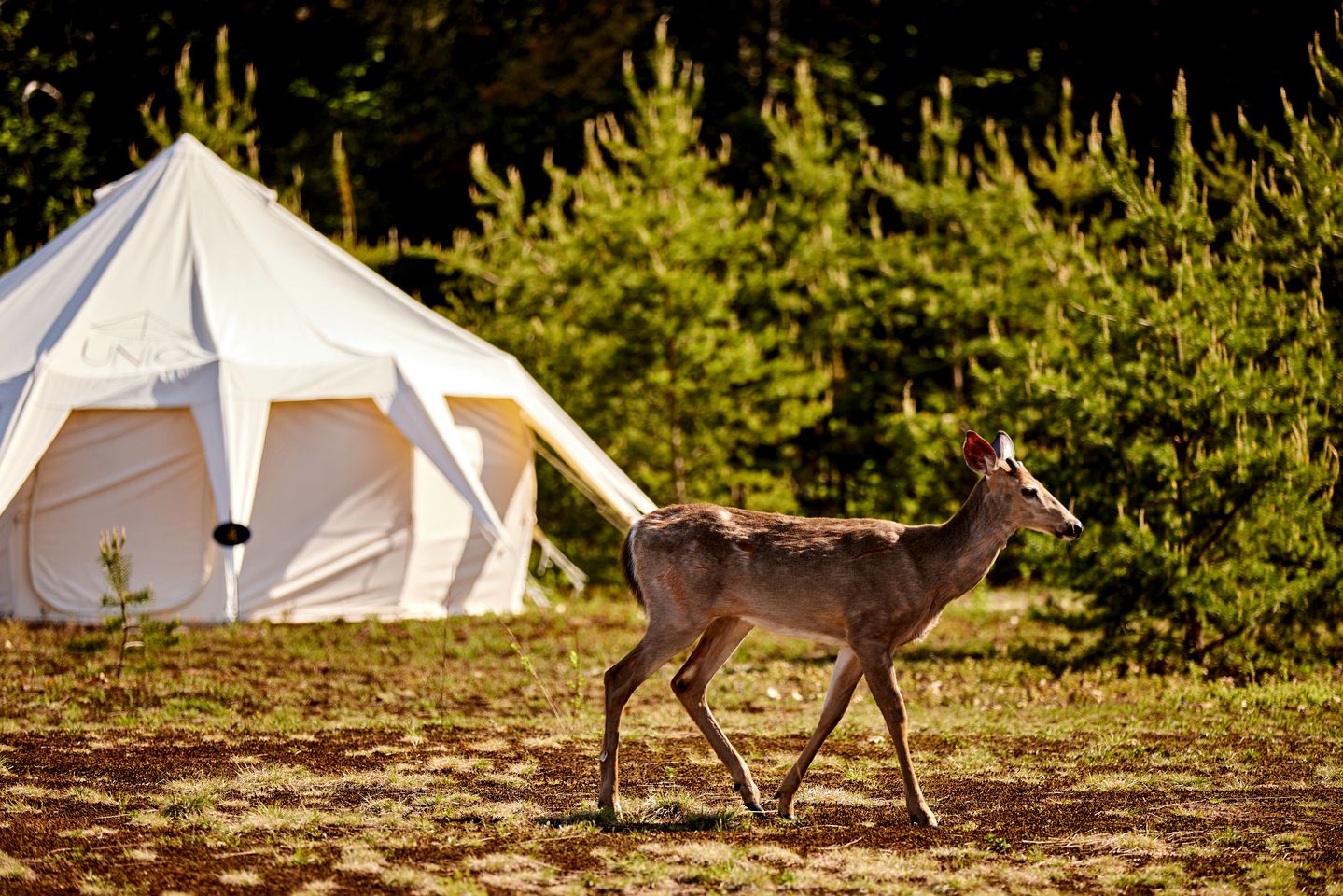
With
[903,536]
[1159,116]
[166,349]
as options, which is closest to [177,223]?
[166,349]

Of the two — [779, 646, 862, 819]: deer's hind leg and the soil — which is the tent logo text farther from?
[779, 646, 862, 819]: deer's hind leg

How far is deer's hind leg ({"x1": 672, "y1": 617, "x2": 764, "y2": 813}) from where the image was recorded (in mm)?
6781

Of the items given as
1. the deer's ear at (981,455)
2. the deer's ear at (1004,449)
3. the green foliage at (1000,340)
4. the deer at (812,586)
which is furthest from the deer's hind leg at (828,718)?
the green foliage at (1000,340)

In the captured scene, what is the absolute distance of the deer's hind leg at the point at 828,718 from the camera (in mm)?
6672

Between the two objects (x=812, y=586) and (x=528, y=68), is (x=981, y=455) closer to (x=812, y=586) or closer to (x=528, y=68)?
(x=812, y=586)

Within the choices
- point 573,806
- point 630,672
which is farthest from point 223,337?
point 630,672

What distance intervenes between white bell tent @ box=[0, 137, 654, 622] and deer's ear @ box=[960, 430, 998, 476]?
7.04m

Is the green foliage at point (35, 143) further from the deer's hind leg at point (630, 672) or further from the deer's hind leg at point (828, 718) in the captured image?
the deer's hind leg at point (828, 718)

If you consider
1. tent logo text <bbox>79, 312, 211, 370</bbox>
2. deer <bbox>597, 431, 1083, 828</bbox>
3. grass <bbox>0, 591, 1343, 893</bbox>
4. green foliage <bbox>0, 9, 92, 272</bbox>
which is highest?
green foliage <bbox>0, 9, 92, 272</bbox>

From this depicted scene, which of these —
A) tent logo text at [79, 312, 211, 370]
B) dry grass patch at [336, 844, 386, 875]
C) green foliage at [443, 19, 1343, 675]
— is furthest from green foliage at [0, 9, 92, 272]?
dry grass patch at [336, 844, 386, 875]

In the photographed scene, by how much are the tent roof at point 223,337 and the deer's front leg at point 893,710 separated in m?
7.39

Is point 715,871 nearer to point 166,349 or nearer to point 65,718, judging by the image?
point 65,718

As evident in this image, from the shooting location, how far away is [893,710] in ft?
21.5

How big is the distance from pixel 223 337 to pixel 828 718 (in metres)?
9.97
